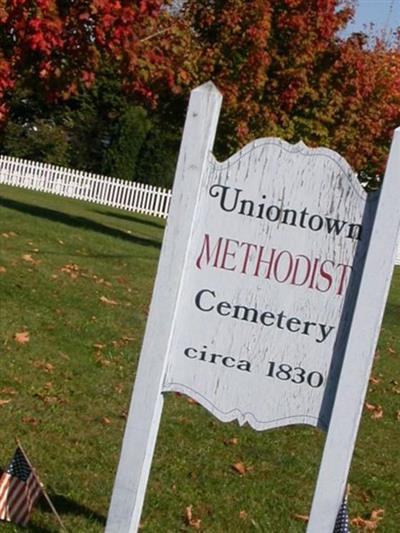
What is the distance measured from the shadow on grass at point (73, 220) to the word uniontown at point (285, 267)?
1572cm

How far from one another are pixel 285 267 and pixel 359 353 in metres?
0.46

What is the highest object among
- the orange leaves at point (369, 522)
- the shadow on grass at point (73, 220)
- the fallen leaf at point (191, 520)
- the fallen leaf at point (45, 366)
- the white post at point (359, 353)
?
the white post at point (359, 353)

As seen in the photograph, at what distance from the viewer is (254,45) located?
22766 mm

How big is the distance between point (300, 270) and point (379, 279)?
33cm

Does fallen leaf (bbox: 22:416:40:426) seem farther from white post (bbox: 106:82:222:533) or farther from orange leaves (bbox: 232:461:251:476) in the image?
white post (bbox: 106:82:222:533)

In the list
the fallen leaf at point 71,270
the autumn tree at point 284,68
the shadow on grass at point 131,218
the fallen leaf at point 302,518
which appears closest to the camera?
the fallen leaf at point 302,518

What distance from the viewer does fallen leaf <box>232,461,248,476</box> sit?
23.6 ft

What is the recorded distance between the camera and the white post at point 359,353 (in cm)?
498

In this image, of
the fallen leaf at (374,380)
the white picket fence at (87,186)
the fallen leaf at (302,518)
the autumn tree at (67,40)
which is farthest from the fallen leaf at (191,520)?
the white picket fence at (87,186)

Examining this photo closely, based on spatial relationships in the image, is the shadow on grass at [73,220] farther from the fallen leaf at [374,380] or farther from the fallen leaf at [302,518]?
the fallen leaf at [302,518]

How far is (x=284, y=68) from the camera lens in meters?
23.6

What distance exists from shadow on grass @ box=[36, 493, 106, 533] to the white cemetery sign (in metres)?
0.71

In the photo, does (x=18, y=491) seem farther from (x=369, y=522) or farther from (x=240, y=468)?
(x=369, y=522)

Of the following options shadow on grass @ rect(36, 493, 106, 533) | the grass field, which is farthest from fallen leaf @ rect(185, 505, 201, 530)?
shadow on grass @ rect(36, 493, 106, 533)
